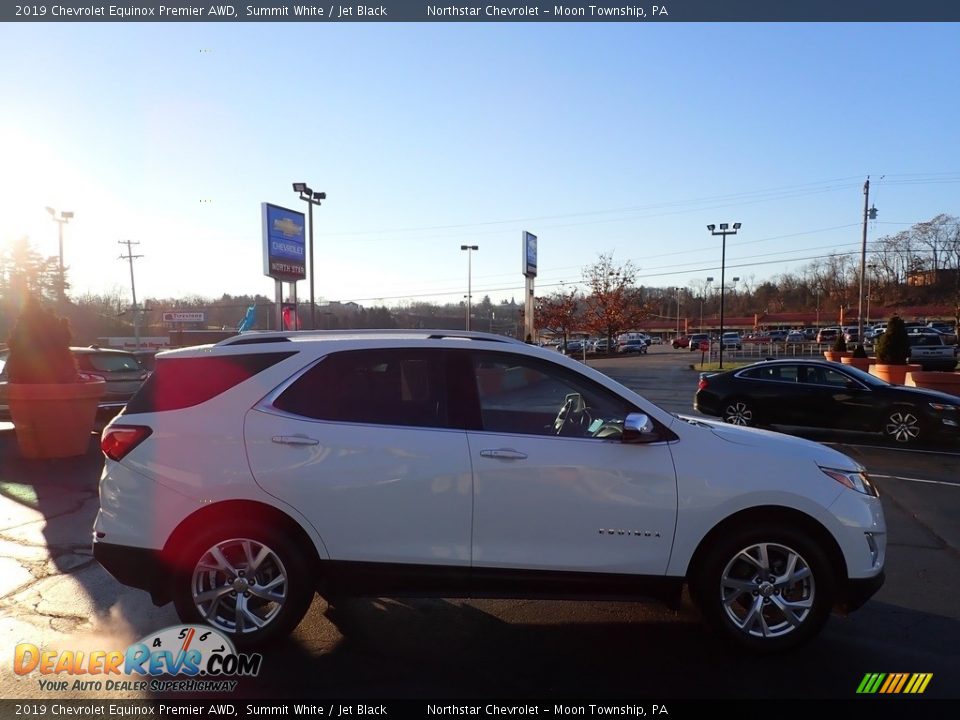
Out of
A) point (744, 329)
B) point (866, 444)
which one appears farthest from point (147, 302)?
point (866, 444)

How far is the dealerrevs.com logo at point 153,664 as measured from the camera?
3.75 meters

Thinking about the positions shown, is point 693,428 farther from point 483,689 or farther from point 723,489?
point 483,689

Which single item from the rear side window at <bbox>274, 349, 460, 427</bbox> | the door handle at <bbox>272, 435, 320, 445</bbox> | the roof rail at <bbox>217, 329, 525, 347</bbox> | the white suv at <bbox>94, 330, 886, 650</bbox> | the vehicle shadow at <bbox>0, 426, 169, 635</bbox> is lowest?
the vehicle shadow at <bbox>0, 426, 169, 635</bbox>

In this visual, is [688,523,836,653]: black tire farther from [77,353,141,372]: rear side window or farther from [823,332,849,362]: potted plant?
[823,332,849,362]: potted plant

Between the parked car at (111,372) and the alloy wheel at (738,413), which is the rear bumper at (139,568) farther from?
the alloy wheel at (738,413)

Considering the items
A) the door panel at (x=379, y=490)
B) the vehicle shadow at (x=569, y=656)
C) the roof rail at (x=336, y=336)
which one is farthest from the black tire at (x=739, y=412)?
the door panel at (x=379, y=490)

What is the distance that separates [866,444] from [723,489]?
385 inches

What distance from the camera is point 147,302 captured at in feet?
345

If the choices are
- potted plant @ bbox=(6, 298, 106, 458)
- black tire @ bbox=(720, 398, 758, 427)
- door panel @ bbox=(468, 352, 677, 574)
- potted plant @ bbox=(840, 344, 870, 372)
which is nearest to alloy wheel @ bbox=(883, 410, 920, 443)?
black tire @ bbox=(720, 398, 758, 427)

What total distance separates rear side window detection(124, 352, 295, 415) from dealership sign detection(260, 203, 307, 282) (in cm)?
2285

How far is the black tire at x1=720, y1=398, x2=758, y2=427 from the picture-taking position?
13039 mm

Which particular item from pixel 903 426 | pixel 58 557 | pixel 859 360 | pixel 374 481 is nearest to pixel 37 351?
pixel 58 557

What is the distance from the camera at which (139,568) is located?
3982 millimetres

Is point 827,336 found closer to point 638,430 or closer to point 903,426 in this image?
point 903,426
